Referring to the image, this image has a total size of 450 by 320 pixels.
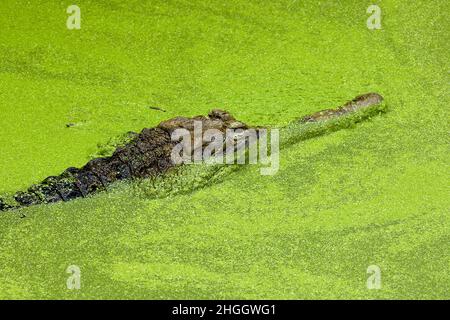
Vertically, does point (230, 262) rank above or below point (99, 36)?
below

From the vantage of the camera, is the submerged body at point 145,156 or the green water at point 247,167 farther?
the submerged body at point 145,156

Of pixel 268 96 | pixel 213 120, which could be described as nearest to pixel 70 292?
pixel 213 120

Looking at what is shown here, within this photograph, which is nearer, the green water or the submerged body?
the green water

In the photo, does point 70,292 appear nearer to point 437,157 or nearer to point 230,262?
point 230,262
